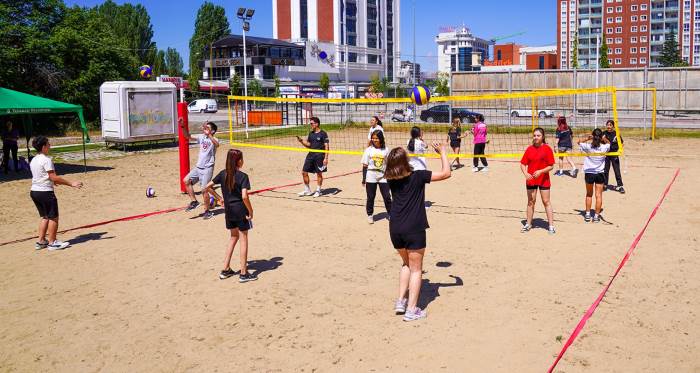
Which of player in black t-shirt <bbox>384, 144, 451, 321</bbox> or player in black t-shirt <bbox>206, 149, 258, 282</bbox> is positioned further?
player in black t-shirt <bbox>206, 149, 258, 282</bbox>

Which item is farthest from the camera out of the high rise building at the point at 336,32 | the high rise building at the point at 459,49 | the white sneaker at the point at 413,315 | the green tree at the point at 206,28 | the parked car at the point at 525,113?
the high rise building at the point at 459,49

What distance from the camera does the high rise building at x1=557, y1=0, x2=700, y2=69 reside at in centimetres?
10400

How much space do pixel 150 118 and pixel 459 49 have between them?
457ft

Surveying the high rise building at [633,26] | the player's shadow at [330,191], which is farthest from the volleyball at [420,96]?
the high rise building at [633,26]

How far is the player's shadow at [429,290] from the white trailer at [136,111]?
58.1ft

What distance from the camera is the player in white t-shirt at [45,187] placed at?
8.87 metres

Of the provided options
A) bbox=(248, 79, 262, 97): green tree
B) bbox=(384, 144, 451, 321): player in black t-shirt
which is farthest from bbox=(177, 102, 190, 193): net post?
bbox=(248, 79, 262, 97): green tree

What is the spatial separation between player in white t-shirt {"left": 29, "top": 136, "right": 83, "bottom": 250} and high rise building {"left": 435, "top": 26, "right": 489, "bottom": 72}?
148m

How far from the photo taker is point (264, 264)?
27.0 feet

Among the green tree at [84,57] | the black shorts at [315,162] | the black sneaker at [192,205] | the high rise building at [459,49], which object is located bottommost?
the black sneaker at [192,205]

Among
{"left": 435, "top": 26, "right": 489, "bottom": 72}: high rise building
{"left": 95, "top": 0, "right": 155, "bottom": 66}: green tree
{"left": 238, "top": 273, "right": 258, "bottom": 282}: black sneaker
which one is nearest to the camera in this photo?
{"left": 238, "top": 273, "right": 258, "bottom": 282}: black sneaker

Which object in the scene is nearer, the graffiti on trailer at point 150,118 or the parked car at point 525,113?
the graffiti on trailer at point 150,118

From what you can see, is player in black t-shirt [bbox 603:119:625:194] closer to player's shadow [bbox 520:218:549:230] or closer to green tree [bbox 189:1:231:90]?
player's shadow [bbox 520:218:549:230]

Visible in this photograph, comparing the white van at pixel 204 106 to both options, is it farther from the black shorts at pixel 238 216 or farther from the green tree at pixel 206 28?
the black shorts at pixel 238 216
